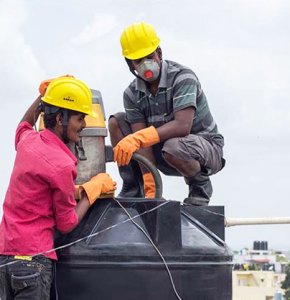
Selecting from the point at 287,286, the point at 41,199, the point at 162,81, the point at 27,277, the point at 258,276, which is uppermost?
the point at 162,81

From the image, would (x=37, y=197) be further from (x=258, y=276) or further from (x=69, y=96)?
(x=258, y=276)

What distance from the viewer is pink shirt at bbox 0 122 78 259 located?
8188mm

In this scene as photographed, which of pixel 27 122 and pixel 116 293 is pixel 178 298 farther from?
pixel 27 122

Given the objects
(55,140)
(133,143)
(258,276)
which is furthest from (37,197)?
(258,276)

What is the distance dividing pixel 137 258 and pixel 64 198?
749mm

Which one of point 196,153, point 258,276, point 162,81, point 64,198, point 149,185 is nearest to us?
point 64,198

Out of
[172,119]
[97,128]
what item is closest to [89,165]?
[97,128]

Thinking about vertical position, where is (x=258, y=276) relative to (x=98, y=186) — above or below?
below

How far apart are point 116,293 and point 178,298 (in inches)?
17.5

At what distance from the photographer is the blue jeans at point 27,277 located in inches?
324

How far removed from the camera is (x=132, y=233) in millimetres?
8750

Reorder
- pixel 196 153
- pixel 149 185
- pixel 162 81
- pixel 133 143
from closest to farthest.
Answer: pixel 133 143 → pixel 196 153 → pixel 162 81 → pixel 149 185

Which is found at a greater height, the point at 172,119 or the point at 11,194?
the point at 172,119

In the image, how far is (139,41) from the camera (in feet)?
30.7
